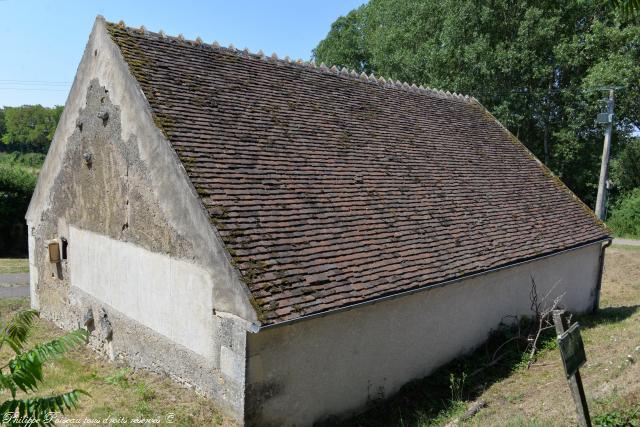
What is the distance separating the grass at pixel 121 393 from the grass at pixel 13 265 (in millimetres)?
11316

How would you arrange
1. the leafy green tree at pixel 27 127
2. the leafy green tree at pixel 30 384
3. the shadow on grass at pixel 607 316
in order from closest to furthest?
the leafy green tree at pixel 30 384, the shadow on grass at pixel 607 316, the leafy green tree at pixel 27 127

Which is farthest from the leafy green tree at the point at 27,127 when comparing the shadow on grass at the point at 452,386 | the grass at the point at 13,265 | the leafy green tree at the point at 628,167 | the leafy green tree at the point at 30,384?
the leafy green tree at the point at 30,384

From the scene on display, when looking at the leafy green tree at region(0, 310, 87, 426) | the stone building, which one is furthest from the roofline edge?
the leafy green tree at region(0, 310, 87, 426)

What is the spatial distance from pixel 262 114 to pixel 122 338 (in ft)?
Answer: 16.0

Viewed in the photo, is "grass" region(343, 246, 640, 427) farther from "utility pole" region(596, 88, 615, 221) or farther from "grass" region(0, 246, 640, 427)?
"utility pole" region(596, 88, 615, 221)

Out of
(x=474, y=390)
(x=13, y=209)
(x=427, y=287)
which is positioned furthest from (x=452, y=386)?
(x=13, y=209)

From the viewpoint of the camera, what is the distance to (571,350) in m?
4.84

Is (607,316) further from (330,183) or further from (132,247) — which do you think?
(132,247)

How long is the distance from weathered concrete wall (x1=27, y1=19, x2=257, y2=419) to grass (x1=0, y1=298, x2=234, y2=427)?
0.21 metres

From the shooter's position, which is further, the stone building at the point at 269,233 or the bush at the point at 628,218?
the bush at the point at 628,218

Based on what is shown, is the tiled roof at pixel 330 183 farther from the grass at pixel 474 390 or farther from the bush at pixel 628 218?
the bush at pixel 628 218

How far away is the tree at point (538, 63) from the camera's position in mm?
23484

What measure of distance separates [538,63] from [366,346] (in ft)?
73.4

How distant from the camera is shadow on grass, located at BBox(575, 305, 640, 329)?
39.8ft
